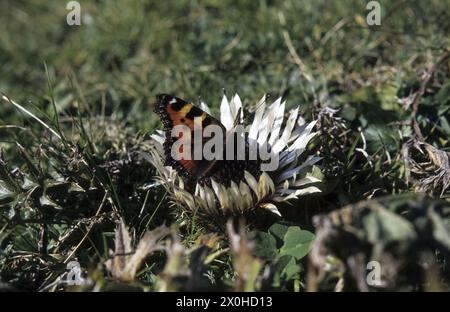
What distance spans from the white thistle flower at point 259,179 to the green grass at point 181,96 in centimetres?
8

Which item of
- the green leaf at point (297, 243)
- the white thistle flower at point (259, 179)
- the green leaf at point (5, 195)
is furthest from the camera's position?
the green leaf at point (5, 195)

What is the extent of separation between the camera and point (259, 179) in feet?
5.82

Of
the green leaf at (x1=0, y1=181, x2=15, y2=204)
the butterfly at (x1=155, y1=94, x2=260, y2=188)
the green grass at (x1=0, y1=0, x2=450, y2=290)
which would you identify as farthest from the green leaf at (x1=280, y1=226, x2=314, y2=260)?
the green leaf at (x1=0, y1=181, x2=15, y2=204)

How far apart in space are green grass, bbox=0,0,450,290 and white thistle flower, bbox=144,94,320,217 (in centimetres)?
8

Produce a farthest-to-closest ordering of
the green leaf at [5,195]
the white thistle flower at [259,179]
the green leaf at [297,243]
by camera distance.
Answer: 1. the green leaf at [5,195]
2. the white thistle flower at [259,179]
3. the green leaf at [297,243]

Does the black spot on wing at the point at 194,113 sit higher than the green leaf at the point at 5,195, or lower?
higher

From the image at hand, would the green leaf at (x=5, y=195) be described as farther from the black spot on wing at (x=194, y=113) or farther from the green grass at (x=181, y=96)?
the black spot on wing at (x=194, y=113)

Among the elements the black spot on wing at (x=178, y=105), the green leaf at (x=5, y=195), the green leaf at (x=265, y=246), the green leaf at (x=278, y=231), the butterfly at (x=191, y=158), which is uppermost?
the black spot on wing at (x=178, y=105)

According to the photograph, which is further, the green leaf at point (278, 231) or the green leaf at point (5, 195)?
the green leaf at point (5, 195)

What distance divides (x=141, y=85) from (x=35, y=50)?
1.08 meters

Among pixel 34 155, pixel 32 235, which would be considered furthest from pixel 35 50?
pixel 32 235

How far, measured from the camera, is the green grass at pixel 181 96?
1765mm

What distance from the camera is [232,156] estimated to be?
1.79 meters

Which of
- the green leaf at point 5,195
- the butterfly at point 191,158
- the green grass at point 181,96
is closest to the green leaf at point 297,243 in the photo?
the green grass at point 181,96
